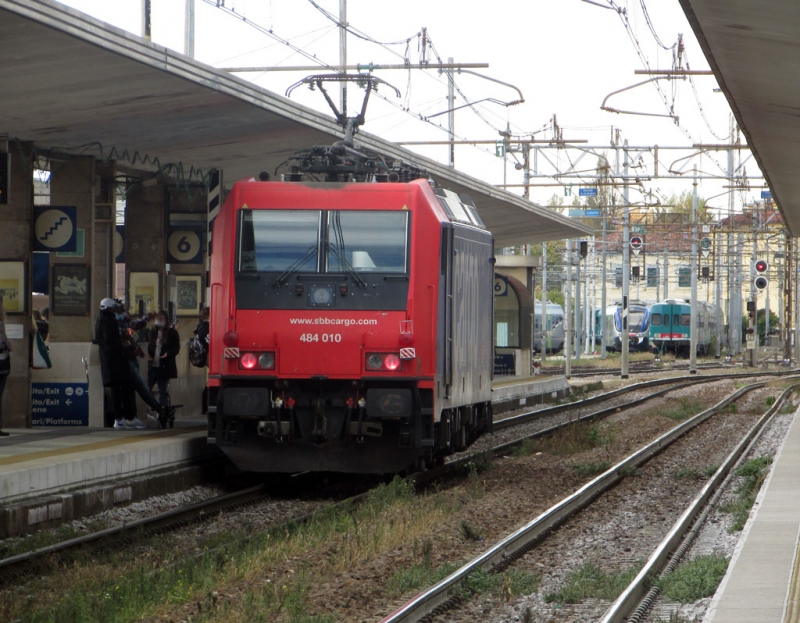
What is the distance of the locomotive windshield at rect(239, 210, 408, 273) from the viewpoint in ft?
40.7

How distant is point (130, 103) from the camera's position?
13023mm

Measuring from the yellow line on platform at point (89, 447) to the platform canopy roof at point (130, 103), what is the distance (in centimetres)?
356

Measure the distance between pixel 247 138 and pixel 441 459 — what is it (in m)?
4.92

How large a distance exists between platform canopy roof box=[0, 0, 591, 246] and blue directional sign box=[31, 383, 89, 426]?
121 inches

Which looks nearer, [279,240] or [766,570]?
[766,570]

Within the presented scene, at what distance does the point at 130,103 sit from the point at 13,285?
10.4 ft

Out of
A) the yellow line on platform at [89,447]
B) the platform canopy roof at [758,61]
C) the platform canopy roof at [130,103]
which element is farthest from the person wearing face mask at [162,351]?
the platform canopy roof at [758,61]

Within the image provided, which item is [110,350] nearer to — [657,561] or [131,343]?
[131,343]

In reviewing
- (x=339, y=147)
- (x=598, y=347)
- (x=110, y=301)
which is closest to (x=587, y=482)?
(x=339, y=147)

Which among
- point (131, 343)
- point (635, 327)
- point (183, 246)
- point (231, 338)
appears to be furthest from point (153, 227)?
point (635, 327)

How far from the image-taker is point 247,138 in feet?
52.6

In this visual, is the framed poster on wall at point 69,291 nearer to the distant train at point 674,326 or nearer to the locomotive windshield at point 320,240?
the locomotive windshield at point 320,240

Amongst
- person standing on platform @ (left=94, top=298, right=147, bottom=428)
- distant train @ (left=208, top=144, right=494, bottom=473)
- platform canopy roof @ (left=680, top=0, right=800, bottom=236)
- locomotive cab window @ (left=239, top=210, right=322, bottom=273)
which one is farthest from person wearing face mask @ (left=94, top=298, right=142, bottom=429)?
platform canopy roof @ (left=680, top=0, right=800, bottom=236)

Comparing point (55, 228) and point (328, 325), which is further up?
point (55, 228)
